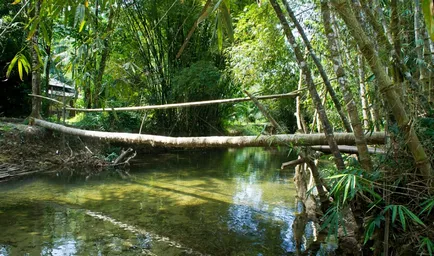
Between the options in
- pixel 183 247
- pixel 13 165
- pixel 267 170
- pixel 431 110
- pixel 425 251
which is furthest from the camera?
pixel 267 170

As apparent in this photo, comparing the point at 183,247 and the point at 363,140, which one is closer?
the point at 363,140

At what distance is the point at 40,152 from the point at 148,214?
4137 mm

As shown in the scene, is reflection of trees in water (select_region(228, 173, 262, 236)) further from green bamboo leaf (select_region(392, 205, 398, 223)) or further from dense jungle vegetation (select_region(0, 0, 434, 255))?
green bamboo leaf (select_region(392, 205, 398, 223))

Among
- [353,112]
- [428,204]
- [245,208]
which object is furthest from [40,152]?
[428,204]

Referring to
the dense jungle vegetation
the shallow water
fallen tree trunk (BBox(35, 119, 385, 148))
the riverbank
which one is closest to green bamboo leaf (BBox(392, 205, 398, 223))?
the dense jungle vegetation

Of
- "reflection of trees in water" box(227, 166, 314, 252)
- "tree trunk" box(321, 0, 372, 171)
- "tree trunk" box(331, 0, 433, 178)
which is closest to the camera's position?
"tree trunk" box(331, 0, 433, 178)

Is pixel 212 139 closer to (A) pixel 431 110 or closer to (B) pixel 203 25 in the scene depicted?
(A) pixel 431 110

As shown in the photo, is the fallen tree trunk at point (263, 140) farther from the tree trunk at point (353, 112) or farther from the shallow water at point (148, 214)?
the shallow water at point (148, 214)

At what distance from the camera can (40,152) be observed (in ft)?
23.3

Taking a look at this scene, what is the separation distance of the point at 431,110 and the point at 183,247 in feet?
7.35

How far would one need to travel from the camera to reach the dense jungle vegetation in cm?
194

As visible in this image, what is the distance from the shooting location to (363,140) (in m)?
2.21

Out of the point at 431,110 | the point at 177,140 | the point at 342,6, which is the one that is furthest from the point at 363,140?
the point at 177,140

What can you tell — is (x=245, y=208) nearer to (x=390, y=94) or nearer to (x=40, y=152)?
(x=390, y=94)
